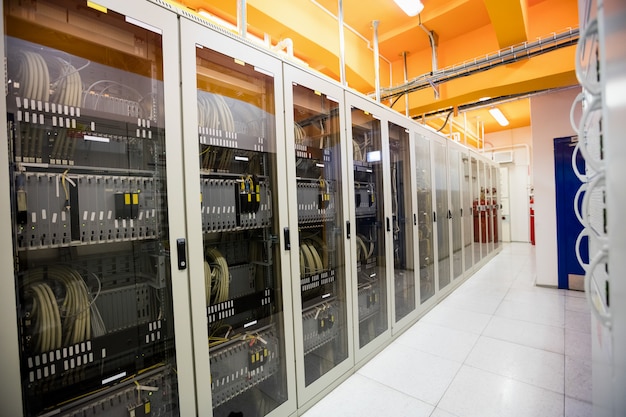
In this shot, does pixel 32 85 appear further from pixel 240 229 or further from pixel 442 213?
pixel 442 213

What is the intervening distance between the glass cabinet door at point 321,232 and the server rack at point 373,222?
34cm

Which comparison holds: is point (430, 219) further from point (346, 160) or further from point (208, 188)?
point (208, 188)

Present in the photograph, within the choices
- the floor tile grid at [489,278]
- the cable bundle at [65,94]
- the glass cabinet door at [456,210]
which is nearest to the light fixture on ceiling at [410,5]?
the glass cabinet door at [456,210]

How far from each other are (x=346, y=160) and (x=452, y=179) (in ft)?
9.58

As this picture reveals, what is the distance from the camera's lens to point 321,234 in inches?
84.7

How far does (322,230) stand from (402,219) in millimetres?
1236

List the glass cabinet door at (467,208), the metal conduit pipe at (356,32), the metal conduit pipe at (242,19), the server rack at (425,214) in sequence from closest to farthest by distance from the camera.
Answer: the metal conduit pipe at (242,19) → the metal conduit pipe at (356,32) → the server rack at (425,214) → the glass cabinet door at (467,208)

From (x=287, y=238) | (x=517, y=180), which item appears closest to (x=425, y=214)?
(x=287, y=238)

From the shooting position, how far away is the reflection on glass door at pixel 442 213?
3670 mm

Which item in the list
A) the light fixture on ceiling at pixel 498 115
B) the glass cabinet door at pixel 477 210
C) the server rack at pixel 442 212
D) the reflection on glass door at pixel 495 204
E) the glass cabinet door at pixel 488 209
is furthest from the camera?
the reflection on glass door at pixel 495 204

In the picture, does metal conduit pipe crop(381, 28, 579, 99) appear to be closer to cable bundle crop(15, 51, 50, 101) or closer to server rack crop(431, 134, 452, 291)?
server rack crop(431, 134, 452, 291)

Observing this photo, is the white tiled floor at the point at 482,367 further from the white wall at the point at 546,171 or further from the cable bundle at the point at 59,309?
the cable bundle at the point at 59,309

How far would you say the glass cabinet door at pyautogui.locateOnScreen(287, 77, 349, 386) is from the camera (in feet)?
6.33

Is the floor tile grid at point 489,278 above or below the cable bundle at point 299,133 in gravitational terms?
below
